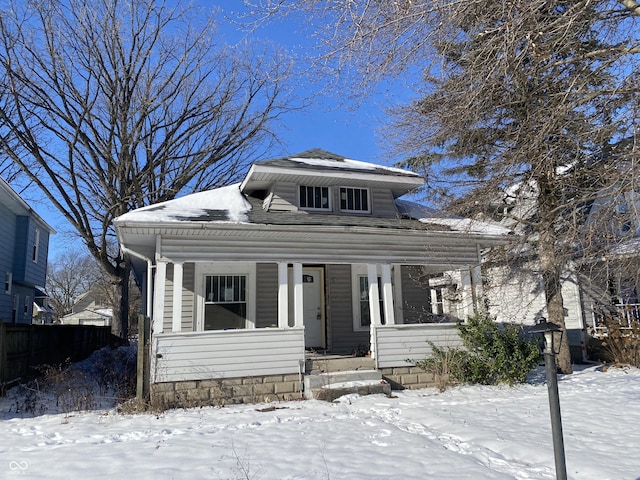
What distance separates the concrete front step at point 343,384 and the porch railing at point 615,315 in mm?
6795

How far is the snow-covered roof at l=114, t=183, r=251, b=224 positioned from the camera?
8203 millimetres

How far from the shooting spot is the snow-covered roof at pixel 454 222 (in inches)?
395

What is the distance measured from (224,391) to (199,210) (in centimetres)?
358

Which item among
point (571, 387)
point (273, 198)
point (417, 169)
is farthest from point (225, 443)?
point (417, 169)

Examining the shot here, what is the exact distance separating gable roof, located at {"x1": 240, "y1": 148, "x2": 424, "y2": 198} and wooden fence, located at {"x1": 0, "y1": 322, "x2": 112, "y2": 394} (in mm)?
5637

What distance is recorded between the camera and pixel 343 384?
A: 8.41 meters

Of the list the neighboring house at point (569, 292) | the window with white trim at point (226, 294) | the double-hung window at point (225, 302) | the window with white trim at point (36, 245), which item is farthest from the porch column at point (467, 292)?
the window with white trim at point (36, 245)

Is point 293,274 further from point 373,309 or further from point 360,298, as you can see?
point 360,298

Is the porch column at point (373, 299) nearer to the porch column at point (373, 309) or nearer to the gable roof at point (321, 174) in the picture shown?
the porch column at point (373, 309)

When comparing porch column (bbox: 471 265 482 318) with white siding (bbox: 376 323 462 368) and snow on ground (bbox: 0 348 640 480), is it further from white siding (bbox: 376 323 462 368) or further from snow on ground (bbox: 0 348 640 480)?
snow on ground (bbox: 0 348 640 480)

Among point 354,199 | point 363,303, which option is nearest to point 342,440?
point 363,303

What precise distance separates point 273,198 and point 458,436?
252 inches

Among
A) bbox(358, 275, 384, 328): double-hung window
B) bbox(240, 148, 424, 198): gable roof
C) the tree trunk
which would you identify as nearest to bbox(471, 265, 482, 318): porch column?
the tree trunk

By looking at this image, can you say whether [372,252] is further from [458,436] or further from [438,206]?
[458,436]
